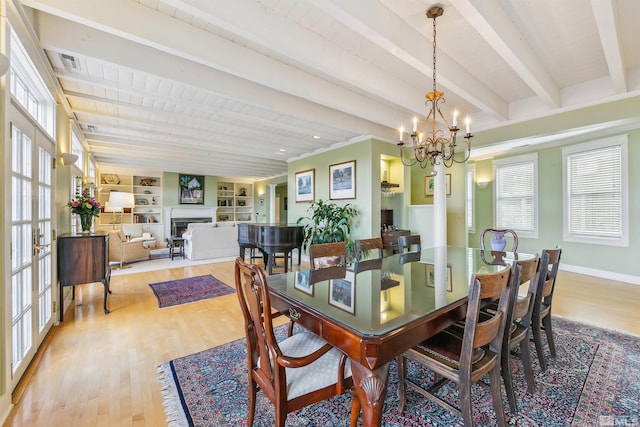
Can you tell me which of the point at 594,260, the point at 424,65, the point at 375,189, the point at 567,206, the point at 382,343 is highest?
the point at 424,65

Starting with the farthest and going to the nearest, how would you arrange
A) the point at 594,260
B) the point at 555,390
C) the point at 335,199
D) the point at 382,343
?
1. the point at 335,199
2. the point at 594,260
3. the point at 555,390
4. the point at 382,343

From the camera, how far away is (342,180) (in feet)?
17.2

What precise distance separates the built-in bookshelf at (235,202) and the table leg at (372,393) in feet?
33.2

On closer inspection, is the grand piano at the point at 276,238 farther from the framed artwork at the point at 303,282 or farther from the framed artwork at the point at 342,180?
the framed artwork at the point at 303,282

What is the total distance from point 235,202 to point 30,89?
870 centimetres

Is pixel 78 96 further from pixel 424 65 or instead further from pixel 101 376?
pixel 424 65

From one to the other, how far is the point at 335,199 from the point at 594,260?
4.77 meters

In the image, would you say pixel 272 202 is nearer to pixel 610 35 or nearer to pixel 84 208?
pixel 84 208

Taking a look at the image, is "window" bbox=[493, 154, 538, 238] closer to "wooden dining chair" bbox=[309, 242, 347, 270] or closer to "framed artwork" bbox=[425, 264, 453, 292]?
"framed artwork" bbox=[425, 264, 453, 292]

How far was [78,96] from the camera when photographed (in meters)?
3.06

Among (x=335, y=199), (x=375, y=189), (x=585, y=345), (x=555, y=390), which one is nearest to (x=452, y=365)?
(x=555, y=390)

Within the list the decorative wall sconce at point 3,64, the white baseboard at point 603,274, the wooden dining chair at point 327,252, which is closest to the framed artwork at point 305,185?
the wooden dining chair at point 327,252

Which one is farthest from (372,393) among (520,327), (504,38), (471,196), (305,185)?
(471,196)

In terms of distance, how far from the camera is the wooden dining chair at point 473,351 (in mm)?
1161
